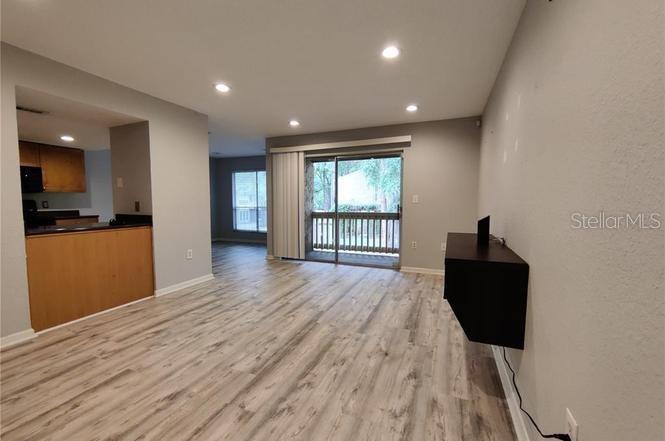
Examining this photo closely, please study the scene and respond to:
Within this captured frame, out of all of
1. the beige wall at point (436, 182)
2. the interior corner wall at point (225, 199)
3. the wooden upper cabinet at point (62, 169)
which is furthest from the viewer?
the interior corner wall at point (225, 199)

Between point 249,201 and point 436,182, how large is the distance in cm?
518

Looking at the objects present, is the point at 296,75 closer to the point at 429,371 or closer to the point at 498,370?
the point at 429,371

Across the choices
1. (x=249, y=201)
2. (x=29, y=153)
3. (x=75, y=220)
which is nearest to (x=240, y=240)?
(x=249, y=201)

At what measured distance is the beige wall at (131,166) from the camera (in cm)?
325

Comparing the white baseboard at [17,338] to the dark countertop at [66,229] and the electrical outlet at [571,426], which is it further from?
the electrical outlet at [571,426]

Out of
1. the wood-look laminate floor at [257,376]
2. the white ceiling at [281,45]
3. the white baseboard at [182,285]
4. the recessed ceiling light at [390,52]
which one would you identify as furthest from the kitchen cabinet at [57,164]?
the recessed ceiling light at [390,52]

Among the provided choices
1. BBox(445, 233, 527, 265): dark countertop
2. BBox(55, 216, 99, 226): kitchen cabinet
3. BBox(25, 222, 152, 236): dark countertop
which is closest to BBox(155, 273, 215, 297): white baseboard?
BBox(25, 222, 152, 236): dark countertop

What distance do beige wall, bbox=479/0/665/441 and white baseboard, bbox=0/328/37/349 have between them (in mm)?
3572

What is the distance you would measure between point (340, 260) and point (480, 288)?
3805 mm

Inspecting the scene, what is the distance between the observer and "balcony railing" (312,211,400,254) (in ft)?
18.3

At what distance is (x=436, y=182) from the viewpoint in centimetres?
421

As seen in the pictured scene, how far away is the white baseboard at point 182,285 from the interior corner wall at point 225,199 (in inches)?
139

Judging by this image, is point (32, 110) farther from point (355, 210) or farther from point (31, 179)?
point (355, 210)

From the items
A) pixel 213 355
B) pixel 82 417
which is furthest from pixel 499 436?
pixel 82 417
